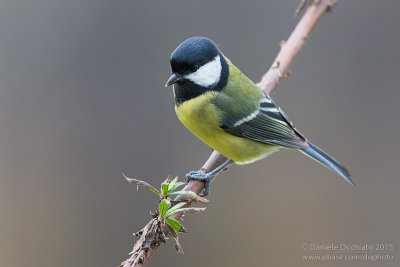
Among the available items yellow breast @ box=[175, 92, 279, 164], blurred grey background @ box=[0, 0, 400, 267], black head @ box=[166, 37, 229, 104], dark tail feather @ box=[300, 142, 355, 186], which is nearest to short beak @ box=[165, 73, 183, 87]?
black head @ box=[166, 37, 229, 104]

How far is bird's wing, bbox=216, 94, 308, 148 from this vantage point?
2.85 meters

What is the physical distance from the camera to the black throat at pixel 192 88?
2.65 metres

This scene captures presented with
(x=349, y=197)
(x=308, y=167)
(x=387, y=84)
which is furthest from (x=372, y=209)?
(x=387, y=84)

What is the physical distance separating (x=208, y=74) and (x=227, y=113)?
268 mm

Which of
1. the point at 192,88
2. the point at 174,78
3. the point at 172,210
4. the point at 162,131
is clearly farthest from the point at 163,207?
the point at 162,131

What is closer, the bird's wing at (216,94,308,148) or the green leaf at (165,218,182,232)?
the green leaf at (165,218,182,232)

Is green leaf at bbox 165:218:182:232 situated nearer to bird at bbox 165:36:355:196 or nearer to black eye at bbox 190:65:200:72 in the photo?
bird at bbox 165:36:355:196

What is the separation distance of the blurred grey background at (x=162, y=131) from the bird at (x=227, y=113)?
124 cm

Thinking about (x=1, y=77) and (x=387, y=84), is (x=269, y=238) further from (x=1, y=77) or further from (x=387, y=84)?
(x=1, y=77)

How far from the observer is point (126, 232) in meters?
3.96

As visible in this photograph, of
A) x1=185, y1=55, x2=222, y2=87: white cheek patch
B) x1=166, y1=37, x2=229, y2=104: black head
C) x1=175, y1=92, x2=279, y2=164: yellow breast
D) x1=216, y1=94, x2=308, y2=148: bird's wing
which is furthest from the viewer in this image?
x1=216, y1=94, x2=308, y2=148: bird's wing

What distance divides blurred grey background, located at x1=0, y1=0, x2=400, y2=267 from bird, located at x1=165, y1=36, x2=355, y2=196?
1.24 meters

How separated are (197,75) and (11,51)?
8.44 feet

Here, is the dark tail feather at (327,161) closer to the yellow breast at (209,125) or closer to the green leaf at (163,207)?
the yellow breast at (209,125)
